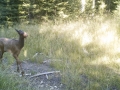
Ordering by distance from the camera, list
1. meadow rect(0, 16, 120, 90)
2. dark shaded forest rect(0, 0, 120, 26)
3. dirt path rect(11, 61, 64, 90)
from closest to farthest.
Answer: dirt path rect(11, 61, 64, 90) < meadow rect(0, 16, 120, 90) < dark shaded forest rect(0, 0, 120, 26)

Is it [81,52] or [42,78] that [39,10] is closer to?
[81,52]

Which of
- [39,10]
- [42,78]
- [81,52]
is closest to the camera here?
[42,78]

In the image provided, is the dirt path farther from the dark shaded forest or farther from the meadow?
the dark shaded forest

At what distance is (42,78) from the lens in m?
5.04

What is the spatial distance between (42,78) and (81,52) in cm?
169

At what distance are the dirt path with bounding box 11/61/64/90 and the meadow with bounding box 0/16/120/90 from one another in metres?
0.15

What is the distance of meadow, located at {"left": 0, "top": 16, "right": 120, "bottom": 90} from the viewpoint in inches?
188

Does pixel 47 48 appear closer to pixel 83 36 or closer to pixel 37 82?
pixel 83 36

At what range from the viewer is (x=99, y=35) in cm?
741

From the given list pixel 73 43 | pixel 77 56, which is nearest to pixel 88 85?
pixel 77 56

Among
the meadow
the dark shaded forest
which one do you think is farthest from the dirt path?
the dark shaded forest

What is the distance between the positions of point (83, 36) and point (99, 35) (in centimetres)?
51

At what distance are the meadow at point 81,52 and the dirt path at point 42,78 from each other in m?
0.15

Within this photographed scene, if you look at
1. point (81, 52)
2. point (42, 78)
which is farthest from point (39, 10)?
point (42, 78)
